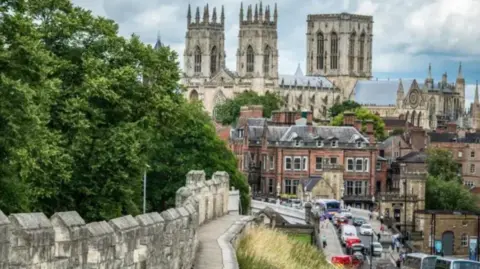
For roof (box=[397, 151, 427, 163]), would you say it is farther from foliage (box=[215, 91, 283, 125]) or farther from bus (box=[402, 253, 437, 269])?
bus (box=[402, 253, 437, 269])

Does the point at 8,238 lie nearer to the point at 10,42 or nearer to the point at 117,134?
the point at 10,42

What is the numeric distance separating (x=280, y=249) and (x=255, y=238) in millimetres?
681

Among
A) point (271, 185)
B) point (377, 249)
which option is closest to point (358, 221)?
point (377, 249)

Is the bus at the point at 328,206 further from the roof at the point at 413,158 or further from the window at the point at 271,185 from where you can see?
the roof at the point at 413,158

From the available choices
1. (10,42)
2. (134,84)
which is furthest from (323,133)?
(10,42)

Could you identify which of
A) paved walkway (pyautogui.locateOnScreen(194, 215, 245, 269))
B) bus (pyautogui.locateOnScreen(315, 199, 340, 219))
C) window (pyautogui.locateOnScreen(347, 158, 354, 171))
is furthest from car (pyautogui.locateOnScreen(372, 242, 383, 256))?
window (pyautogui.locateOnScreen(347, 158, 354, 171))

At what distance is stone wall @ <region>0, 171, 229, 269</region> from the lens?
1301cm

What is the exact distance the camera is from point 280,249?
94.0 ft

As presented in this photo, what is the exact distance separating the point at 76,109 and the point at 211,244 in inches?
433

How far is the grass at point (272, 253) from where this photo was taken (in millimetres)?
25734

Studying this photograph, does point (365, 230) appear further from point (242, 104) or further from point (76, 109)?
point (242, 104)

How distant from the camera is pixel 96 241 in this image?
1484cm

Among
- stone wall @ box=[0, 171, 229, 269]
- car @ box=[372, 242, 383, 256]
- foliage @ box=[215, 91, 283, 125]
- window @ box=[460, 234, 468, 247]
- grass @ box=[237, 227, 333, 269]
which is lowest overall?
window @ box=[460, 234, 468, 247]

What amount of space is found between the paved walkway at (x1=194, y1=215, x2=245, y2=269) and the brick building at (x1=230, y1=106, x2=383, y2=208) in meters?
74.0
